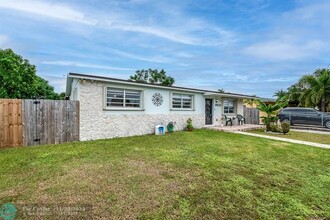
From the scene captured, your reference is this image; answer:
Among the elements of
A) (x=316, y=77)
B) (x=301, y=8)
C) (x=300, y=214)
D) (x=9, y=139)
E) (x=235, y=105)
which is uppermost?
(x=301, y=8)

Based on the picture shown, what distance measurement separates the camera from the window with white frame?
17469 mm

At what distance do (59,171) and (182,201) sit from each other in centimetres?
344

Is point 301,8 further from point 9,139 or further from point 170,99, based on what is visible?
point 9,139

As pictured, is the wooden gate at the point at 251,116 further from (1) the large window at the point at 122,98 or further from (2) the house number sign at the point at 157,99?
(1) the large window at the point at 122,98

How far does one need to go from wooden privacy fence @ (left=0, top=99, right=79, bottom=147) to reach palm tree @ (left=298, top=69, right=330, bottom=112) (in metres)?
25.8

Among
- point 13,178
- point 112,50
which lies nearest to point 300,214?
point 13,178

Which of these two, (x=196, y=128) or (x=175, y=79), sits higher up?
(x=175, y=79)

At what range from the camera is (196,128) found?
14711mm

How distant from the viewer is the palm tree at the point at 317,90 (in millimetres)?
21969

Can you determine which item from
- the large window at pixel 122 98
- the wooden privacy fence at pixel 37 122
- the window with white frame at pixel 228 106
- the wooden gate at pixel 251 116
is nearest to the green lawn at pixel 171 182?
the wooden privacy fence at pixel 37 122

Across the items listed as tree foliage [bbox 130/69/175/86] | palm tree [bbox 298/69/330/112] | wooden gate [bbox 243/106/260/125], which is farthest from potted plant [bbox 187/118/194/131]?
tree foliage [bbox 130/69/175/86]

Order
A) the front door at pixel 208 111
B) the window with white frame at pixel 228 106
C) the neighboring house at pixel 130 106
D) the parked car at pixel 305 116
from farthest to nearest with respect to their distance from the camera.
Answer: the window with white frame at pixel 228 106 < the parked car at pixel 305 116 < the front door at pixel 208 111 < the neighboring house at pixel 130 106

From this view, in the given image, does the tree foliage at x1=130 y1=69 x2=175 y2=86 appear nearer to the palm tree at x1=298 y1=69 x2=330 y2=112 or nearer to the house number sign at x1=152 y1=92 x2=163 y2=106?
the palm tree at x1=298 y1=69 x2=330 y2=112

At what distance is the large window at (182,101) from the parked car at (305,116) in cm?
1048
